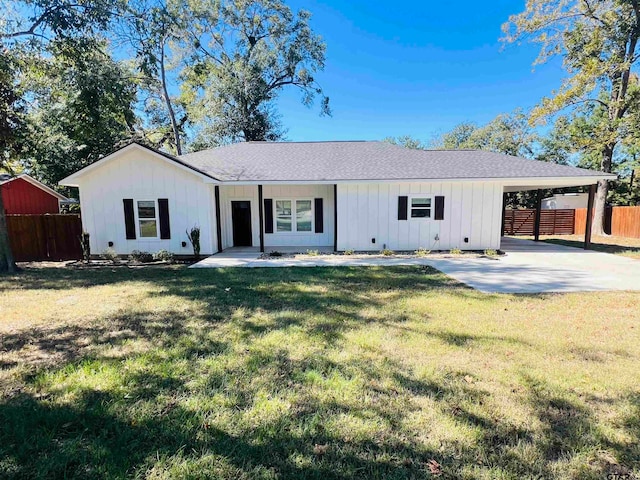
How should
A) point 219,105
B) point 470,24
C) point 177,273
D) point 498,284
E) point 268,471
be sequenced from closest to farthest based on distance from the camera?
point 268,471
point 498,284
point 177,273
point 470,24
point 219,105

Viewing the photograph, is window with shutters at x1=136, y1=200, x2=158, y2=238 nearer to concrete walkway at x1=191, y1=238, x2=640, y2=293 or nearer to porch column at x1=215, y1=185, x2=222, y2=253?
porch column at x1=215, y1=185, x2=222, y2=253

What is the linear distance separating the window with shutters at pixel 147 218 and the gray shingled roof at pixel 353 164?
2.22 m

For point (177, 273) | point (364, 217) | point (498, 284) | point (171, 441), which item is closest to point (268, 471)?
point (171, 441)

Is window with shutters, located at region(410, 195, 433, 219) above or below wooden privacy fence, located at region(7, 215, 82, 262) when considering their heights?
above

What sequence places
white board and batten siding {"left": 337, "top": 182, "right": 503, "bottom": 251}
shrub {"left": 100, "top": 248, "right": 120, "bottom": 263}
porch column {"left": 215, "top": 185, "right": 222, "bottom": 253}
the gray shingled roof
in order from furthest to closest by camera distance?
porch column {"left": 215, "top": 185, "right": 222, "bottom": 253} → white board and batten siding {"left": 337, "top": 182, "right": 503, "bottom": 251} → the gray shingled roof → shrub {"left": 100, "top": 248, "right": 120, "bottom": 263}

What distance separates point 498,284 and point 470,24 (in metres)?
16.9

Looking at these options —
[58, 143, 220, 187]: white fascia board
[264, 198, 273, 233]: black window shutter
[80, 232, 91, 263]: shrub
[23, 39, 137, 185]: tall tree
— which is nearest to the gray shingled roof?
[58, 143, 220, 187]: white fascia board

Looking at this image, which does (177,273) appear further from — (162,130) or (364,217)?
(162,130)

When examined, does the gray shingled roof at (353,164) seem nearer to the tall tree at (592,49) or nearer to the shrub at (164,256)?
the shrub at (164,256)

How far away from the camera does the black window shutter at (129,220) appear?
11336 millimetres

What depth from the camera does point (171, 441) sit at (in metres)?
2.38

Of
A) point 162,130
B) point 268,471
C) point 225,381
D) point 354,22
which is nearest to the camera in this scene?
point 268,471

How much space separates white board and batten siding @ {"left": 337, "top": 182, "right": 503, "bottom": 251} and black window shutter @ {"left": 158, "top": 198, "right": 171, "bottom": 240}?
607 cm

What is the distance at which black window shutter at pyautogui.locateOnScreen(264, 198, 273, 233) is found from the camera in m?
13.2
